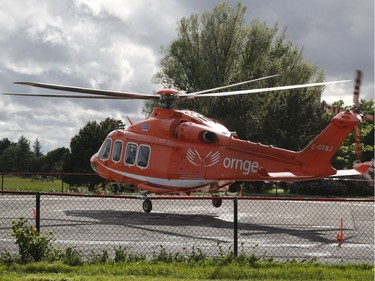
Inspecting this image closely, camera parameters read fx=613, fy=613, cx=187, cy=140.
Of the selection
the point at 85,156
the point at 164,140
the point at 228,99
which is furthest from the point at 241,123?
the point at 164,140

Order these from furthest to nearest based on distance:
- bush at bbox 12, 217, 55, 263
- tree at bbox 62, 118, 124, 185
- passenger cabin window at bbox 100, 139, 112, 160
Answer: tree at bbox 62, 118, 124, 185 → passenger cabin window at bbox 100, 139, 112, 160 → bush at bbox 12, 217, 55, 263

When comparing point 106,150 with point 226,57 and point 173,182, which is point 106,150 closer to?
point 173,182

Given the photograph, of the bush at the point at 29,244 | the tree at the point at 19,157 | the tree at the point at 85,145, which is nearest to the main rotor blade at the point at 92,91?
the bush at the point at 29,244

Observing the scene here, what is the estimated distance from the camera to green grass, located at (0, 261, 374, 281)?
10062 millimetres

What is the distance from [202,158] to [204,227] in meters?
3.27

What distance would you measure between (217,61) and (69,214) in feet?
117

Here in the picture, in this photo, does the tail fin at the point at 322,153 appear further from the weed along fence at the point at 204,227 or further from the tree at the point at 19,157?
the tree at the point at 19,157

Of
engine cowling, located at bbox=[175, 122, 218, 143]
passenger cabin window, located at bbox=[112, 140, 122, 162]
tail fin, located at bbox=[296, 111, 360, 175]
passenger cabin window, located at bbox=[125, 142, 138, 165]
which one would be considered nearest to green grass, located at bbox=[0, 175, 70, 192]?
passenger cabin window, located at bbox=[112, 140, 122, 162]

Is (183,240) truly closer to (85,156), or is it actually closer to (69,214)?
(69,214)

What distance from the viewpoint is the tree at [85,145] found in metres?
44.9

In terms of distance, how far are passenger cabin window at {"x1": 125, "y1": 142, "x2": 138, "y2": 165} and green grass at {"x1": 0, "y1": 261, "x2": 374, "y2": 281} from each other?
1101 centimetres

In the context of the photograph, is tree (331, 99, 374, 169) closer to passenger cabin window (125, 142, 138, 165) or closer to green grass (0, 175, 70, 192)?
passenger cabin window (125, 142, 138, 165)

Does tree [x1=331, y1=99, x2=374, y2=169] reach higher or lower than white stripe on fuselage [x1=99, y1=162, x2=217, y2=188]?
higher

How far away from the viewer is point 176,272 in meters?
10.3
